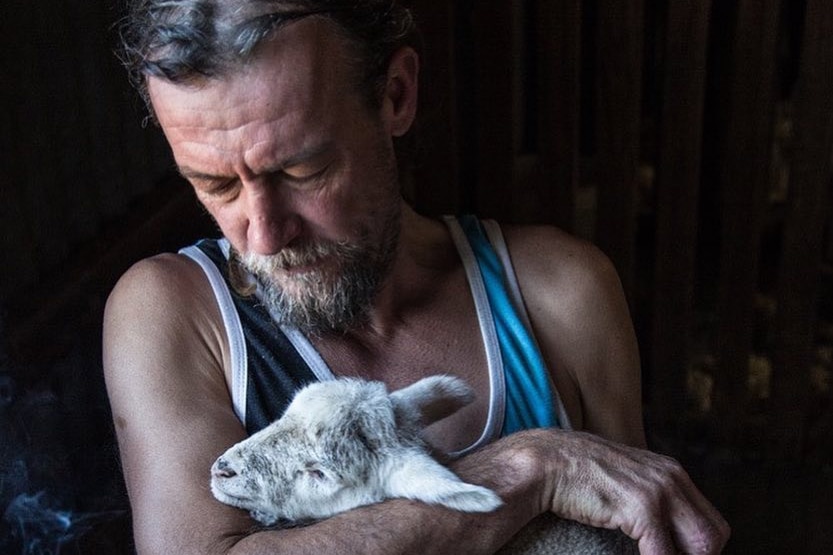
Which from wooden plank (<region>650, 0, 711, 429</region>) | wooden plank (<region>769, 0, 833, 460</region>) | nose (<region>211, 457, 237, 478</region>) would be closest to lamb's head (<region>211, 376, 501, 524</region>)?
nose (<region>211, 457, 237, 478</region>)

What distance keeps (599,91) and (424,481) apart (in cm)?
251

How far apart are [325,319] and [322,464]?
1.27 ft

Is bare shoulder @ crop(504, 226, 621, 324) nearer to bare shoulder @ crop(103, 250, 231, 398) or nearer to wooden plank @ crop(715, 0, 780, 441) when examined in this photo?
bare shoulder @ crop(103, 250, 231, 398)

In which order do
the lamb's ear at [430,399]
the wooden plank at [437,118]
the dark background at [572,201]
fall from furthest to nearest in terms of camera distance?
the wooden plank at [437,118] → the dark background at [572,201] → the lamb's ear at [430,399]

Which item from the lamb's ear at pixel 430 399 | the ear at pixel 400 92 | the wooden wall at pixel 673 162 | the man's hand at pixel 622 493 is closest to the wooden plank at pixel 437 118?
the wooden wall at pixel 673 162

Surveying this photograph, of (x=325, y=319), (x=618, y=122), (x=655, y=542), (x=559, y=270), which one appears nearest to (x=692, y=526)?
(x=655, y=542)

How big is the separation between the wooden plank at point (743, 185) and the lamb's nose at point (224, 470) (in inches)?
111

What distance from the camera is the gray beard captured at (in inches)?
78.8

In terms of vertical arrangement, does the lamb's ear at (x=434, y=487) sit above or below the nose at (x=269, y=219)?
below

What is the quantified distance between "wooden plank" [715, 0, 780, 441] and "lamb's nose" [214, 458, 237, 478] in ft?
9.25

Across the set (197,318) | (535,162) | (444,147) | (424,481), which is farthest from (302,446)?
(535,162)

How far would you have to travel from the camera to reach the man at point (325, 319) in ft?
5.97

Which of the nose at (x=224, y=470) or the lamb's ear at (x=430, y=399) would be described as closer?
the nose at (x=224, y=470)

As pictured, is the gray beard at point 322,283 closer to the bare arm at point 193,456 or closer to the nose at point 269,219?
the nose at point 269,219
